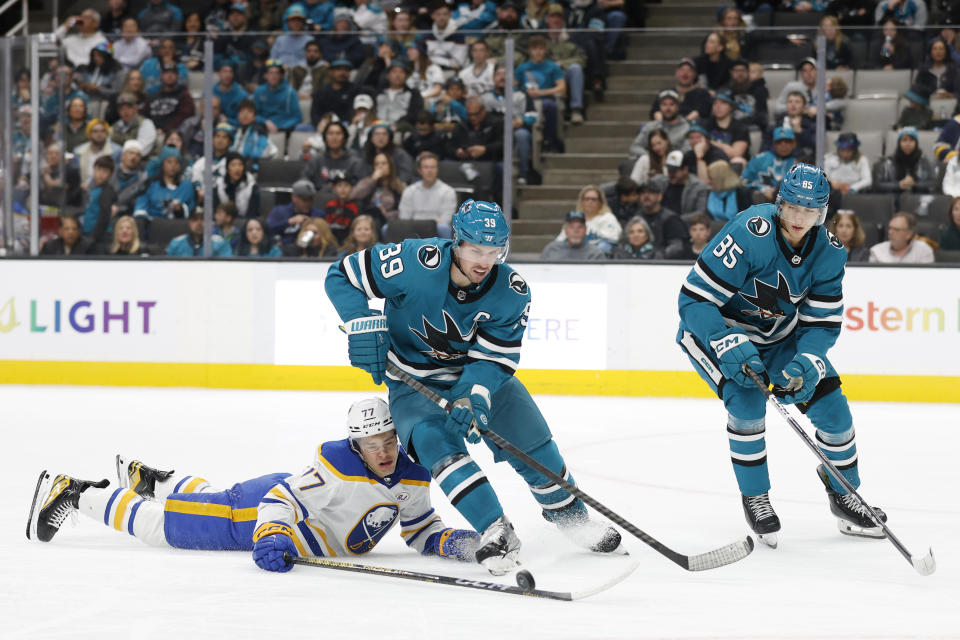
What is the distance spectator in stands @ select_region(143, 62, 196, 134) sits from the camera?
8625mm

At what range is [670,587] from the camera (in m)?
3.54

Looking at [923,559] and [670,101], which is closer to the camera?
[923,559]

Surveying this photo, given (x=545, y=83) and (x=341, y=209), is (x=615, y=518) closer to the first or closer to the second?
(x=341, y=209)

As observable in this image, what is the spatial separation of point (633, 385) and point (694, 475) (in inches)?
110

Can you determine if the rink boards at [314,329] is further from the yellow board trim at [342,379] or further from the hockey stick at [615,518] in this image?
the hockey stick at [615,518]

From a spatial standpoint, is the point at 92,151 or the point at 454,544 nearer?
the point at 454,544

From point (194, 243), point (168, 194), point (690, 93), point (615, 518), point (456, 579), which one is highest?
point (690, 93)

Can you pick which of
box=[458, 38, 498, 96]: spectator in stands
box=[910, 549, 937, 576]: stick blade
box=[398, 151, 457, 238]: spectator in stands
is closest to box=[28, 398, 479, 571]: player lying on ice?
box=[910, 549, 937, 576]: stick blade

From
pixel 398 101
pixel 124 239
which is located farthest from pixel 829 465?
pixel 124 239

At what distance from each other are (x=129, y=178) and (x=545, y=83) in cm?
288

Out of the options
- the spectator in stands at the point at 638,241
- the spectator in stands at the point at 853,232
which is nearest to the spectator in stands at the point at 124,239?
the spectator in stands at the point at 638,241

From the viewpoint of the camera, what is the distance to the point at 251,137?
8.65 metres

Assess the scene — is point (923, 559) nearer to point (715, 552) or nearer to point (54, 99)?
point (715, 552)

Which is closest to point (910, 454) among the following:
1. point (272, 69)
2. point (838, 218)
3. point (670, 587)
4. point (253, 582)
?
point (838, 218)
